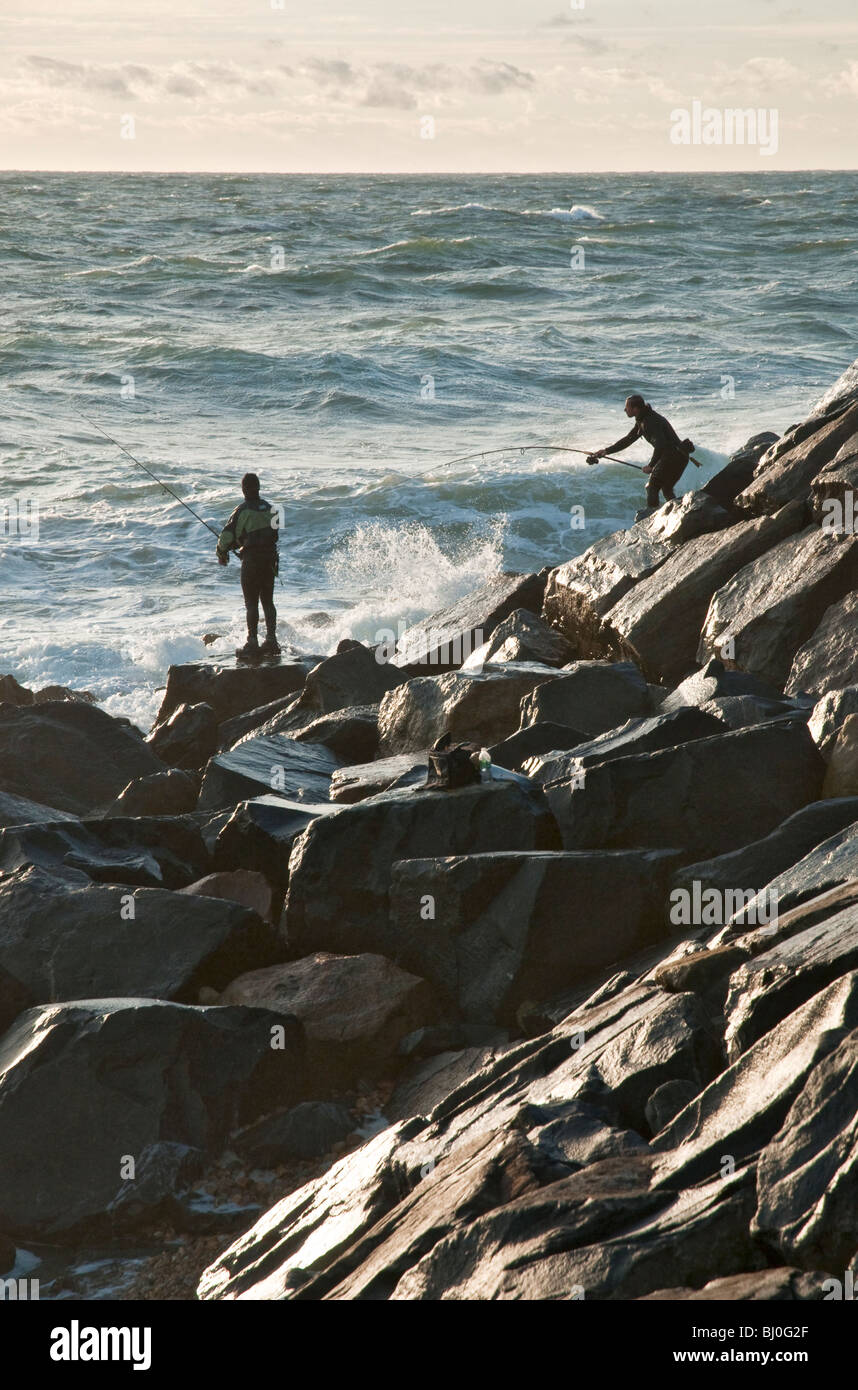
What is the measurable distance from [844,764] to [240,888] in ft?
9.79

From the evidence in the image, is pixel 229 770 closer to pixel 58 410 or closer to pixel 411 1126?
pixel 411 1126

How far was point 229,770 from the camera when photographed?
25.7ft

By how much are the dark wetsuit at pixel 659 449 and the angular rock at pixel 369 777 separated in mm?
5516

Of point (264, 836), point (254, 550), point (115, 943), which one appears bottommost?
point (115, 943)

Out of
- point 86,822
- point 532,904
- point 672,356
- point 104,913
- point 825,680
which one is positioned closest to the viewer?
point 532,904

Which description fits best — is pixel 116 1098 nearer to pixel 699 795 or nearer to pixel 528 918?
pixel 528 918

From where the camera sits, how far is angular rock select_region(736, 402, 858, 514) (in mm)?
9188

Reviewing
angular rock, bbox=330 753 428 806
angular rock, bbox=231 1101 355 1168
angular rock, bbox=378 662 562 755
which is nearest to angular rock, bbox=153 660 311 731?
angular rock, bbox=378 662 562 755

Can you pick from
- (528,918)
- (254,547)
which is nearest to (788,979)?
(528,918)

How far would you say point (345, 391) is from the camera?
85.7 feet

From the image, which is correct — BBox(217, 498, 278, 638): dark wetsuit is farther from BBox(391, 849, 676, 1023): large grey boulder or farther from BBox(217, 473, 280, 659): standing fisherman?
BBox(391, 849, 676, 1023): large grey boulder

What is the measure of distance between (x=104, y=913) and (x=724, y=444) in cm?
1780

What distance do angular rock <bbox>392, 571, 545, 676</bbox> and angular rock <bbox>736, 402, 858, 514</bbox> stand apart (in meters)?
2.03

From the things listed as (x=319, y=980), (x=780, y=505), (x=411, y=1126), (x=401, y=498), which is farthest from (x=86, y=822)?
(x=401, y=498)
